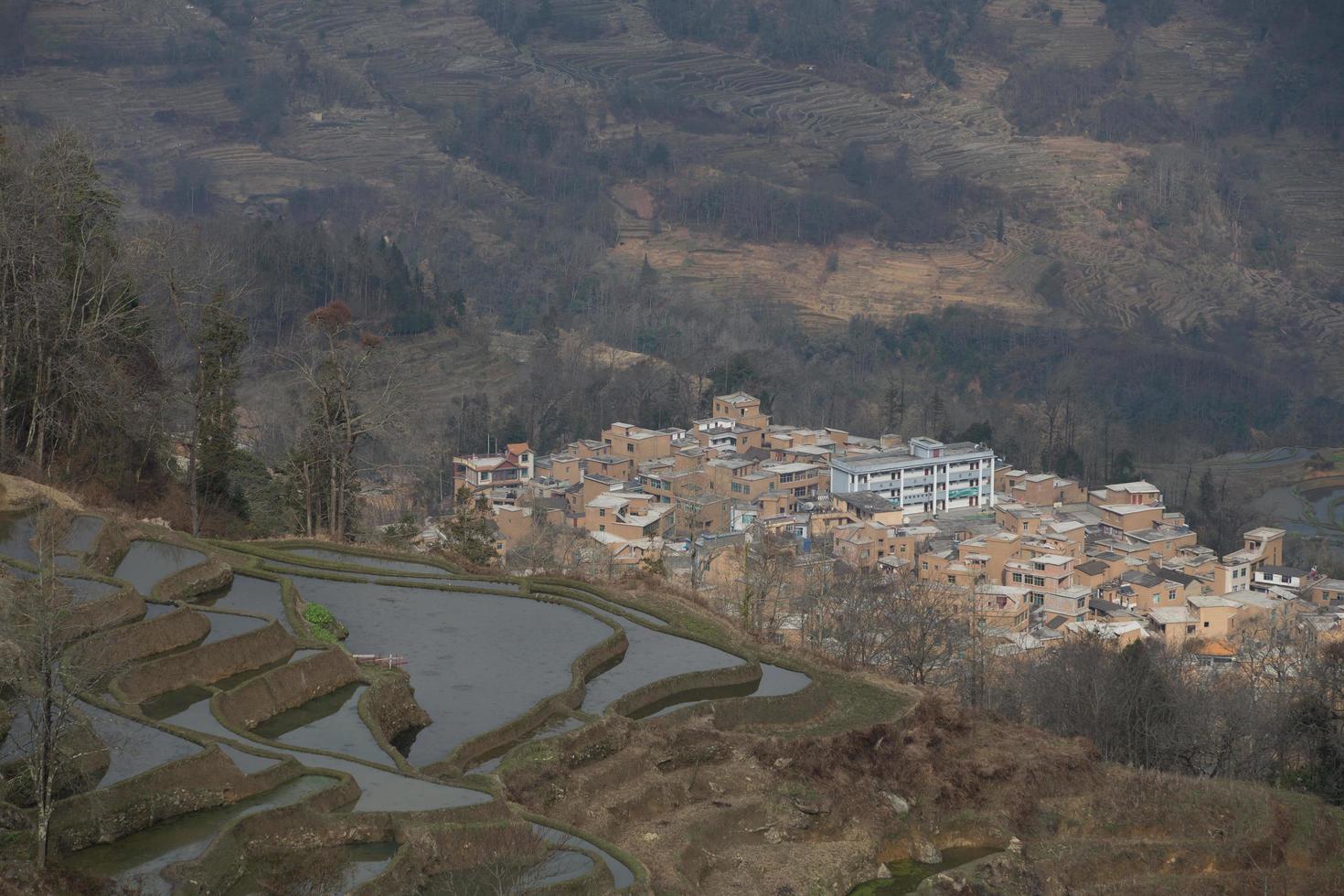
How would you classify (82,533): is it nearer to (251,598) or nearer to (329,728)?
(251,598)

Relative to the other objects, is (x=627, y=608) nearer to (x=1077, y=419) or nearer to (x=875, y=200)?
(x=1077, y=419)

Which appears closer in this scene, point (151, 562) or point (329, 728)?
point (329, 728)

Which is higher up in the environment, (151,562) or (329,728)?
(151,562)

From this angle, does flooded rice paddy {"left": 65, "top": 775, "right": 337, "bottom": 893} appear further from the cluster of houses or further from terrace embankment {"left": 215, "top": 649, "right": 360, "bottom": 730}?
the cluster of houses

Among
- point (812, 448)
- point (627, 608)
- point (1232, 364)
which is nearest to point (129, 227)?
point (812, 448)

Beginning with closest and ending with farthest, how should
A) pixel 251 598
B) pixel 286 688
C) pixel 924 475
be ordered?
pixel 286 688 < pixel 251 598 < pixel 924 475

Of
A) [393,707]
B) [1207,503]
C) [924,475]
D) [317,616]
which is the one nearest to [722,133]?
[1207,503]
